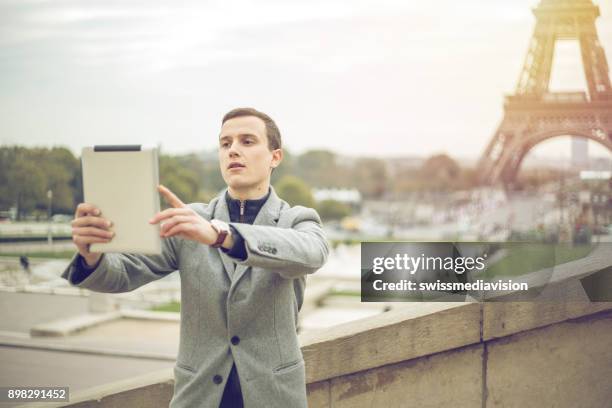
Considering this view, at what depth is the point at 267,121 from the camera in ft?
6.12

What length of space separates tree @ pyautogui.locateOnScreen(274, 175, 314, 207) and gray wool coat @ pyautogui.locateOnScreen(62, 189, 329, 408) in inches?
1499

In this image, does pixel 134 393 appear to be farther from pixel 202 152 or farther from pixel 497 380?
pixel 202 152

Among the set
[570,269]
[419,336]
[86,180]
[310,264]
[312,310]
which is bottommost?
[312,310]

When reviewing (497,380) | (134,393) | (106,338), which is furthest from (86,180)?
(106,338)

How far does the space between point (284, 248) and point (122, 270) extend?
17.1 inches

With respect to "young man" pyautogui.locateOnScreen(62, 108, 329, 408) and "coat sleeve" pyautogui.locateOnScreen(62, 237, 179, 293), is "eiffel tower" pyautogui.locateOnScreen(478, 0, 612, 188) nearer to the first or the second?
"young man" pyautogui.locateOnScreen(62, 108, 329, 408)

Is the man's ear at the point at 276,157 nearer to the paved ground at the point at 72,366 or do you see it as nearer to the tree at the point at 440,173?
the paved ground at the point at 72,366

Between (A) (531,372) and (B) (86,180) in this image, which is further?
(A) (531,372)

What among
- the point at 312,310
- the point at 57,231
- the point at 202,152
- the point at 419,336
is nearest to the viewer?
the point at 419,336

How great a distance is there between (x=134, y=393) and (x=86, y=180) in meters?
1.52

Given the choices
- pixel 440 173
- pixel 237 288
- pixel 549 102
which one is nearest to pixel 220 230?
pixel 237 288

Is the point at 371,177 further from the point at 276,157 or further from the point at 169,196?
the point at 169,196

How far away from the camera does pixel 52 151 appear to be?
10.3m

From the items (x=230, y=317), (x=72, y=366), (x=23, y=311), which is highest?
(x=230, y=317)
